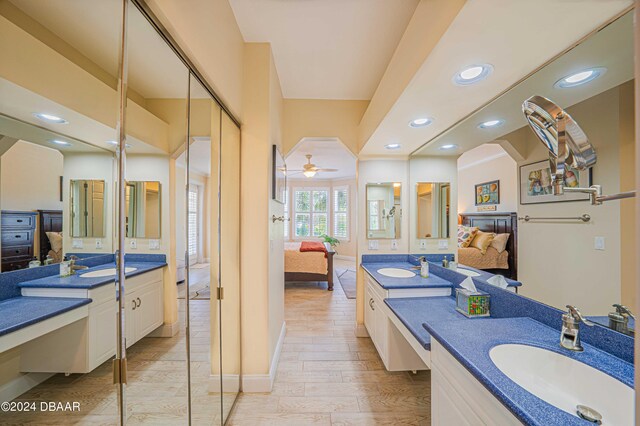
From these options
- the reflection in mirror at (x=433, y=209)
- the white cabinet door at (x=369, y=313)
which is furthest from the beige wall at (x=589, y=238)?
the white cabinet door at (x=369, y=313)

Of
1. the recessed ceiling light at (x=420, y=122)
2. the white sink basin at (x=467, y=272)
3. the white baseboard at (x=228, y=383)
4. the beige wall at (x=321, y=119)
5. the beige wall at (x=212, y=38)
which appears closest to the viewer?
the beige wall at (x=212, y=38)

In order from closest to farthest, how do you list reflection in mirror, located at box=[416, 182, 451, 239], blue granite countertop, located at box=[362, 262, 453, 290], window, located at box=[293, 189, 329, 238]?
blue granite countertop, located at box=[362, 262, 453, 290], reflection in mirror, located at box=[416, 182, 451, 239], window, located at box=[293, 189, 329, 238]

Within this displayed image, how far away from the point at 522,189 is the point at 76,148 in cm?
184

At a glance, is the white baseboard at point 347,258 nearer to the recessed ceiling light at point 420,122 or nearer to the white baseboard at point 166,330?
the recessed ceiling light at point 420,122

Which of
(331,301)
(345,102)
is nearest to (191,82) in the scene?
(345,102)

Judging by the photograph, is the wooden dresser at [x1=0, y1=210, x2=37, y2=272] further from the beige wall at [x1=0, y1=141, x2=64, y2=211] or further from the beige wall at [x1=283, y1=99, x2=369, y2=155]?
the beige wall at [x1=283, y1=99, x2=369, y2=155]

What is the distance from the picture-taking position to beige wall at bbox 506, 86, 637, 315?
90 centimetres

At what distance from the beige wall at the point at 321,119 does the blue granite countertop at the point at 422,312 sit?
1.89 metres

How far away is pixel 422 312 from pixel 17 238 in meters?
1.89

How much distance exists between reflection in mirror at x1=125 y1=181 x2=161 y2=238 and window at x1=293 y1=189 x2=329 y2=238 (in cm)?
Answer: 757

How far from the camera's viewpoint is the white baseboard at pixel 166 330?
1079mm

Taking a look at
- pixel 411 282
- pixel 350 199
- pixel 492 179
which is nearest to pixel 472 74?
pixel 492 179

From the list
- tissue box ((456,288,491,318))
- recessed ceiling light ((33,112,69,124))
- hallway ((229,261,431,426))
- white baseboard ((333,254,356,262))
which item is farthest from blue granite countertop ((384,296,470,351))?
white baseboard ((333,254,356,262))

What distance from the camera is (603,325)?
0.96 metres
